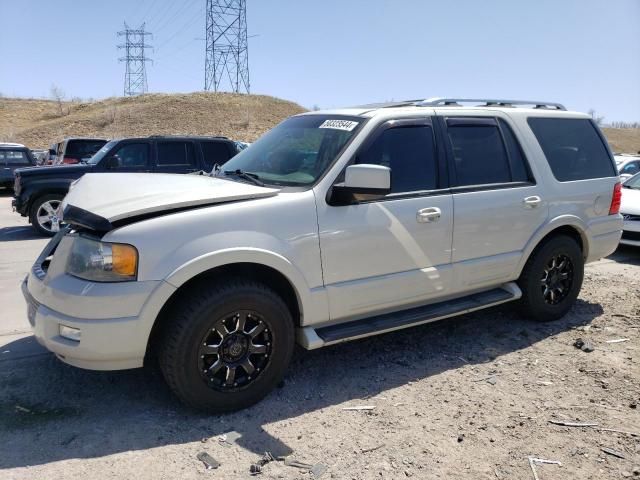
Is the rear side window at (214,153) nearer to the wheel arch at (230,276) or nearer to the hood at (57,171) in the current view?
the hood at (57,171)

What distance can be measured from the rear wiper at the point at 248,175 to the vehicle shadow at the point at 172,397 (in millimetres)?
1435

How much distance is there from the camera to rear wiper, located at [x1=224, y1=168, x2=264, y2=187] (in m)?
3.85

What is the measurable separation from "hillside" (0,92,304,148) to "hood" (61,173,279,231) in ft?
137

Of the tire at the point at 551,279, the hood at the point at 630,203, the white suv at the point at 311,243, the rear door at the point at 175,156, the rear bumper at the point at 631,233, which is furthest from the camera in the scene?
the rear door at the point at 175,156

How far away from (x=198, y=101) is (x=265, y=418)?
52.8 metres

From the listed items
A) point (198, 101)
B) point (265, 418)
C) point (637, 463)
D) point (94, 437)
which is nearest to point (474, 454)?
point (637, 463)

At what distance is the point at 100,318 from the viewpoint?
9.73 feet

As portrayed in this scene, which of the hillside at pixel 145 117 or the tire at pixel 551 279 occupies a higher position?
the hillside at pixel 145 117

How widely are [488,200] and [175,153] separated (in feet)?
24.7

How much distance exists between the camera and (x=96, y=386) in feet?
12.2

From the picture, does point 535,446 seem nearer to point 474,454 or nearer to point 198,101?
point 474,454

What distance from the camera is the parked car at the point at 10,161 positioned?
1620 centimetres

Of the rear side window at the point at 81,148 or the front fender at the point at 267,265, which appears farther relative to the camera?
the rear side window at the point at 81,148

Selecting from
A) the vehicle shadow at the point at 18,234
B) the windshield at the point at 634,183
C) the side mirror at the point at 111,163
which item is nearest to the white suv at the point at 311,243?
the windshield at the point at 634,183
